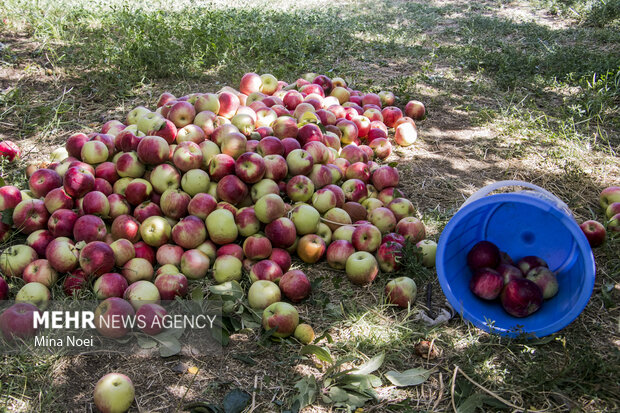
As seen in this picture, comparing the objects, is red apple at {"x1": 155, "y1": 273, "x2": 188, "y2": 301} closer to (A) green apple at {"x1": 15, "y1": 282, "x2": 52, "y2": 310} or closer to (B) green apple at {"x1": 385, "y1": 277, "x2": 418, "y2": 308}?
(A) green apple at {"x1": 15, "y1": 282, "x2": 52, "y2": 310}

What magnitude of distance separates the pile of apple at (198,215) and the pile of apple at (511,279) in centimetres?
35

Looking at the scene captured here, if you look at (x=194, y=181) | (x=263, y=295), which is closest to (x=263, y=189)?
(x=194, y=181)

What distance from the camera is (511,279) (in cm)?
303

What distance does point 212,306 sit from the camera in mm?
2971

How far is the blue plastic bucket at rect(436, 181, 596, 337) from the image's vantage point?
2.62m

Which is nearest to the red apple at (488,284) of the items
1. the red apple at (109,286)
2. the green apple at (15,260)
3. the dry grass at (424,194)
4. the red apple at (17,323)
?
the dry grass at (424,194)

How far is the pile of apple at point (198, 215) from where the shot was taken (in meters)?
3.00

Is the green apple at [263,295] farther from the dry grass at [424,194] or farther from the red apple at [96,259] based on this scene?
the red apple at [96,259]

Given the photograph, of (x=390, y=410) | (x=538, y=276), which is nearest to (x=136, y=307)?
(x=390, y=410)

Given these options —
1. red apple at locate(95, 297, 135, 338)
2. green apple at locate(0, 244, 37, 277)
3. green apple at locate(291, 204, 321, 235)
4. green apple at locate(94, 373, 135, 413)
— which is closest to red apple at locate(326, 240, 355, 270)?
green apple at locate(291, 204, 321, 235)

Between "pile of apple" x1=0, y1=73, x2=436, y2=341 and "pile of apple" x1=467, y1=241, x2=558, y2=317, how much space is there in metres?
0.35

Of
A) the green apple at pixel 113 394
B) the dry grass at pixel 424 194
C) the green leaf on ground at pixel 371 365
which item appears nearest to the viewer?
the green apple at pixel 113 394

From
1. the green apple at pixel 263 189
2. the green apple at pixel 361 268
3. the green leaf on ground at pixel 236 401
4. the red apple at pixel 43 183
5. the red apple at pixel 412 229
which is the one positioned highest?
the green apple at pixel 263 189

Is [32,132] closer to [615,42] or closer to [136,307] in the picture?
[136,307]
